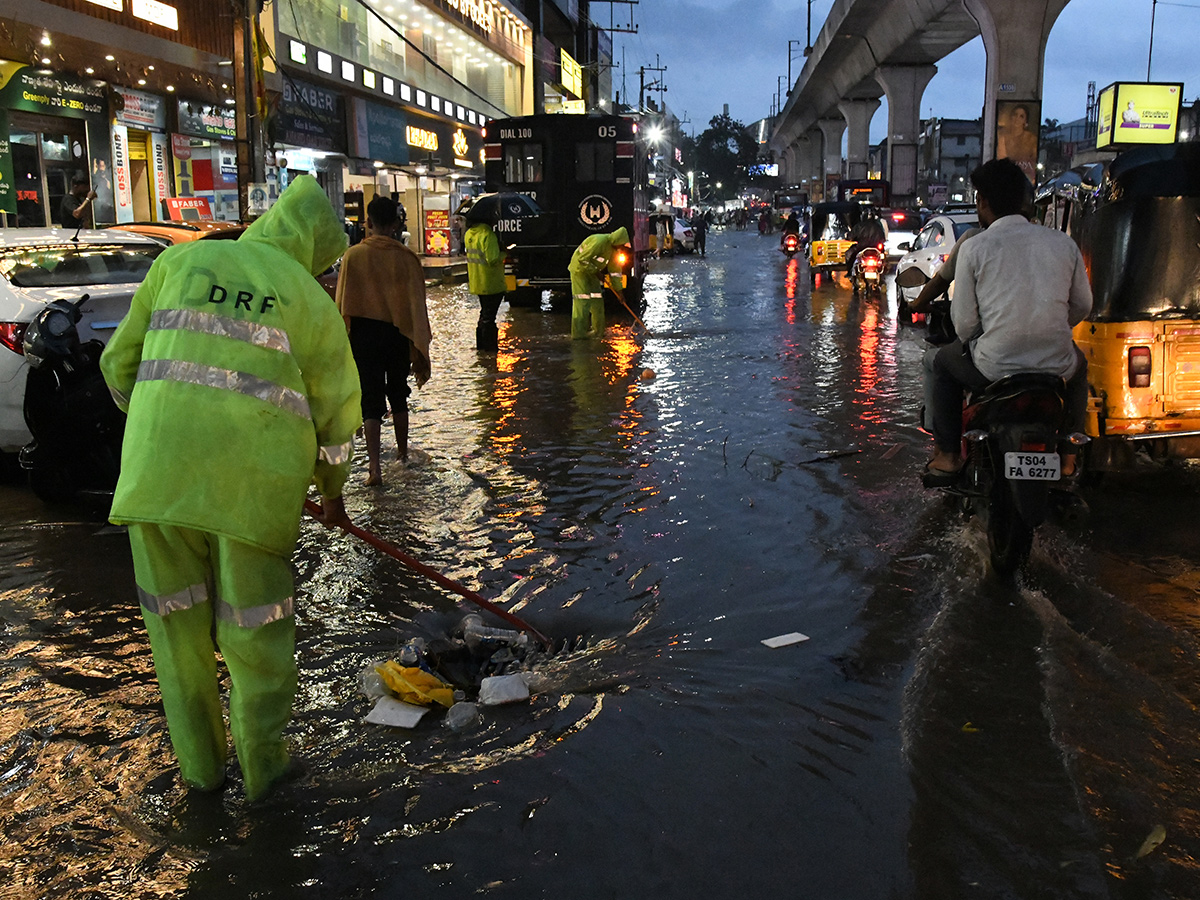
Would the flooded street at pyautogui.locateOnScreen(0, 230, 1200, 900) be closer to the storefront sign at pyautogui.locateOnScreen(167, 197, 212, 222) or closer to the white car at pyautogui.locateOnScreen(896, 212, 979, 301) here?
the white car at pyautogui.locateOnScreen(896, 212, 979, 301)

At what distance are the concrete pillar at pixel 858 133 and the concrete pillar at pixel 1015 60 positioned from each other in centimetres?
3014

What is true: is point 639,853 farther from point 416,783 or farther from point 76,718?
point 76,718

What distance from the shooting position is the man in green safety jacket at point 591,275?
48.6 feet

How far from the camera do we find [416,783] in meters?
3.36

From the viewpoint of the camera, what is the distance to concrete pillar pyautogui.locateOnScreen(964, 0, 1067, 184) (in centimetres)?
2702

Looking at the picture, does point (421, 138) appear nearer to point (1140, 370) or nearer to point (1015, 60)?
point (1015, 60)

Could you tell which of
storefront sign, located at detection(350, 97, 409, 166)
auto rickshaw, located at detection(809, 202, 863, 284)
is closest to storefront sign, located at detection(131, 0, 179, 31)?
storefront sign, located at detection(350, 97, 409, 166)

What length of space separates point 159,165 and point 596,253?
1141 centimetres

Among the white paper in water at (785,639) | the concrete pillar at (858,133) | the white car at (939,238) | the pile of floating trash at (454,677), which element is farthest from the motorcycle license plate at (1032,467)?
the concrete pillar at (858,133)

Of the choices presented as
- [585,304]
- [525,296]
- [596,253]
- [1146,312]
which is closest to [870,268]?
[525,296]

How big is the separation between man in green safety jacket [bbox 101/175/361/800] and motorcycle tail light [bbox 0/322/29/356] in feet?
14.0

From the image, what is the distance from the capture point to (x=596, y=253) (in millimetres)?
14836

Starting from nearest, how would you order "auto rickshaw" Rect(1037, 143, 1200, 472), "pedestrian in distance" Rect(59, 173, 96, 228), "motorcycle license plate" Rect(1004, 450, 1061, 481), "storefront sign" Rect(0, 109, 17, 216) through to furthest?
→ "motorcycle license plate" Rect(1004, 450, 1061, 481) → "auto rickshaw" Rect(1037, 143, 1200, 472) → "pedestrian in distance" Rect(59, 173, 96, 228) → "storefront sign" Rect(0, 109, 17, 216)

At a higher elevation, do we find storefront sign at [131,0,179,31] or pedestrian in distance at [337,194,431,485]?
storefront sign at [131,0,179,31]
